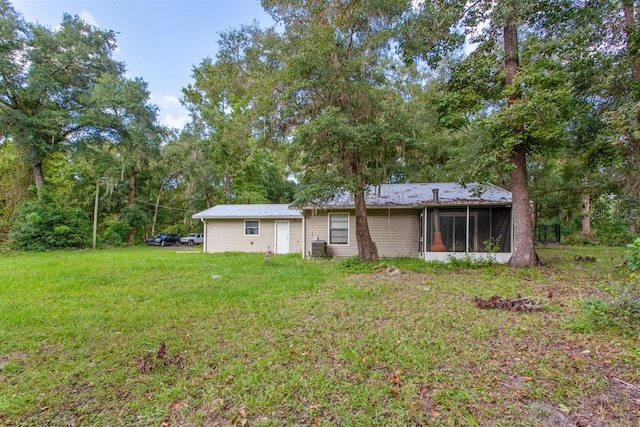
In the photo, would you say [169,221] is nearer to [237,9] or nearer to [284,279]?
[237,9]

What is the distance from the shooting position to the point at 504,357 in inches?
118

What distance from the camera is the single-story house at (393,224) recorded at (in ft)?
31.6

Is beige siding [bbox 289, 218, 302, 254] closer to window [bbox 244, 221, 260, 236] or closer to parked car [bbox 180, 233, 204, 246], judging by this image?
window [bbox 244, 221, 260, 236]

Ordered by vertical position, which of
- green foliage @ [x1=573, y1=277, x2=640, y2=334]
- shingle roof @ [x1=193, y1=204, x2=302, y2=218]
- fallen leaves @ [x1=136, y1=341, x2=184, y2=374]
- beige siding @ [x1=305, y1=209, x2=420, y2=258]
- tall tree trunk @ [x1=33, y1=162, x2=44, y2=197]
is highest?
tall tree trunk @ [x1=33, y1=162, x2=44, y2=197]

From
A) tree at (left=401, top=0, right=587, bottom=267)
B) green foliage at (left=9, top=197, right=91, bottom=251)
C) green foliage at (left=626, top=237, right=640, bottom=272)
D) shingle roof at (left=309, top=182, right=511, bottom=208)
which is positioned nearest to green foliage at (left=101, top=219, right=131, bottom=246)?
green foliage at (left=9, top=197, right=91, bottom=251)

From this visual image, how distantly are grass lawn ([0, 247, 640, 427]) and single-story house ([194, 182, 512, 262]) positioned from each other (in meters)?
4.02

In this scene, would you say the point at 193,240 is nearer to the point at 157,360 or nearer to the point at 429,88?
the point at 429,88

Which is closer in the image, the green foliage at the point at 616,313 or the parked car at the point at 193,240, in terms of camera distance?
the green foliage at the point at 616,313

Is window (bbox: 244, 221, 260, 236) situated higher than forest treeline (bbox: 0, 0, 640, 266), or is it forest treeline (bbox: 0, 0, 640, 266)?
forest treeline (bbox: 0, 0, 640, 266)

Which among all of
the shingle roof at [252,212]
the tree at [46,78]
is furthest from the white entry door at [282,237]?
the tree at [46,78]

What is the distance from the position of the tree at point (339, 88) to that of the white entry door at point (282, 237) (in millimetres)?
5085

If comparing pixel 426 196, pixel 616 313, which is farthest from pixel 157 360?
pixel 426 196

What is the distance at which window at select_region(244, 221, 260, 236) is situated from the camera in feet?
47.2

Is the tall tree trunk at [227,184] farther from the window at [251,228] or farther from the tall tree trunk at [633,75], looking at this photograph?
the tall tree trunk at [633,75]
